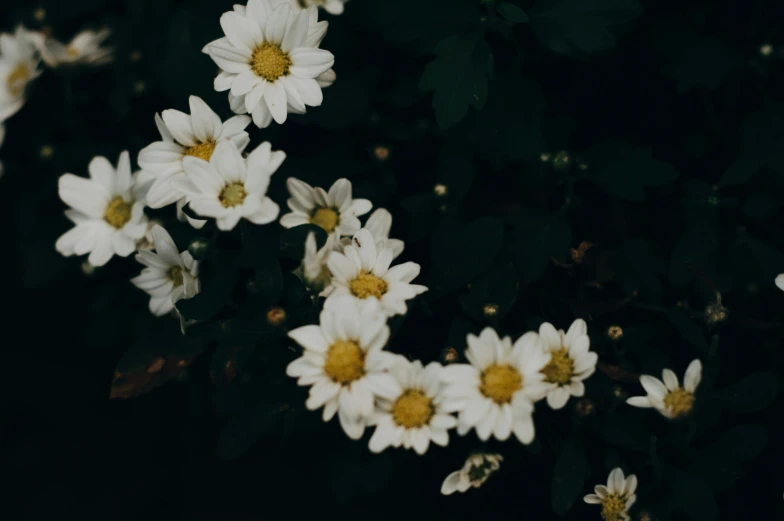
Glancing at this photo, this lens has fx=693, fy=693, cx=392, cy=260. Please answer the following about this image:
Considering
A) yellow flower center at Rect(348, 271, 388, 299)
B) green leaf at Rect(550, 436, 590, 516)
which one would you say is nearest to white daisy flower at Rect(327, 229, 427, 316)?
yellow flower center at Rect(348, 271, 388, 299)

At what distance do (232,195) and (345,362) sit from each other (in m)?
0.37

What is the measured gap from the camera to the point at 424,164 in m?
1.80

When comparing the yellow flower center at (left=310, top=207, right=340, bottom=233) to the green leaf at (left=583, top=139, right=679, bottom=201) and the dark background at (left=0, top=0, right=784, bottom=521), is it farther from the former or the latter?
the green leaf at (left=583, top=139, right=679, bottom=201)

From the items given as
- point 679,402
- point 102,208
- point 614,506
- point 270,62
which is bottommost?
point 614,506

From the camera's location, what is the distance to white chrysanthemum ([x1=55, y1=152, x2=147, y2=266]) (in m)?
1.52

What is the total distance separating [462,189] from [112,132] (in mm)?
1081

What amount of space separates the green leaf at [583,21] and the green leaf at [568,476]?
0.82 m

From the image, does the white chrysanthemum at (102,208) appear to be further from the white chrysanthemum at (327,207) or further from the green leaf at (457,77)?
the green leaf at (457,77)

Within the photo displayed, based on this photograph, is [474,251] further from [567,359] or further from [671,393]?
[671,393]

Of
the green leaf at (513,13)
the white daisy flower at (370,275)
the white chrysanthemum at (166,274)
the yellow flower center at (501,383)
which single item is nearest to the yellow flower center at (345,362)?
the white daisy flower at (370,275)

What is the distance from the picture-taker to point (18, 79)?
1865 mm

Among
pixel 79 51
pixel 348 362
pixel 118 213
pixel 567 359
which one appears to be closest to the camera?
pixel 348 362

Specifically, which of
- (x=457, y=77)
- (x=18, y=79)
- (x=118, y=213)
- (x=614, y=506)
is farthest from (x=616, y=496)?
(x=18, y=79)

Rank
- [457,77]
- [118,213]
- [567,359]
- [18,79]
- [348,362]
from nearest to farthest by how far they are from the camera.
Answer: [348,362], [567,359], [457,77], [118,213], [18,79]
